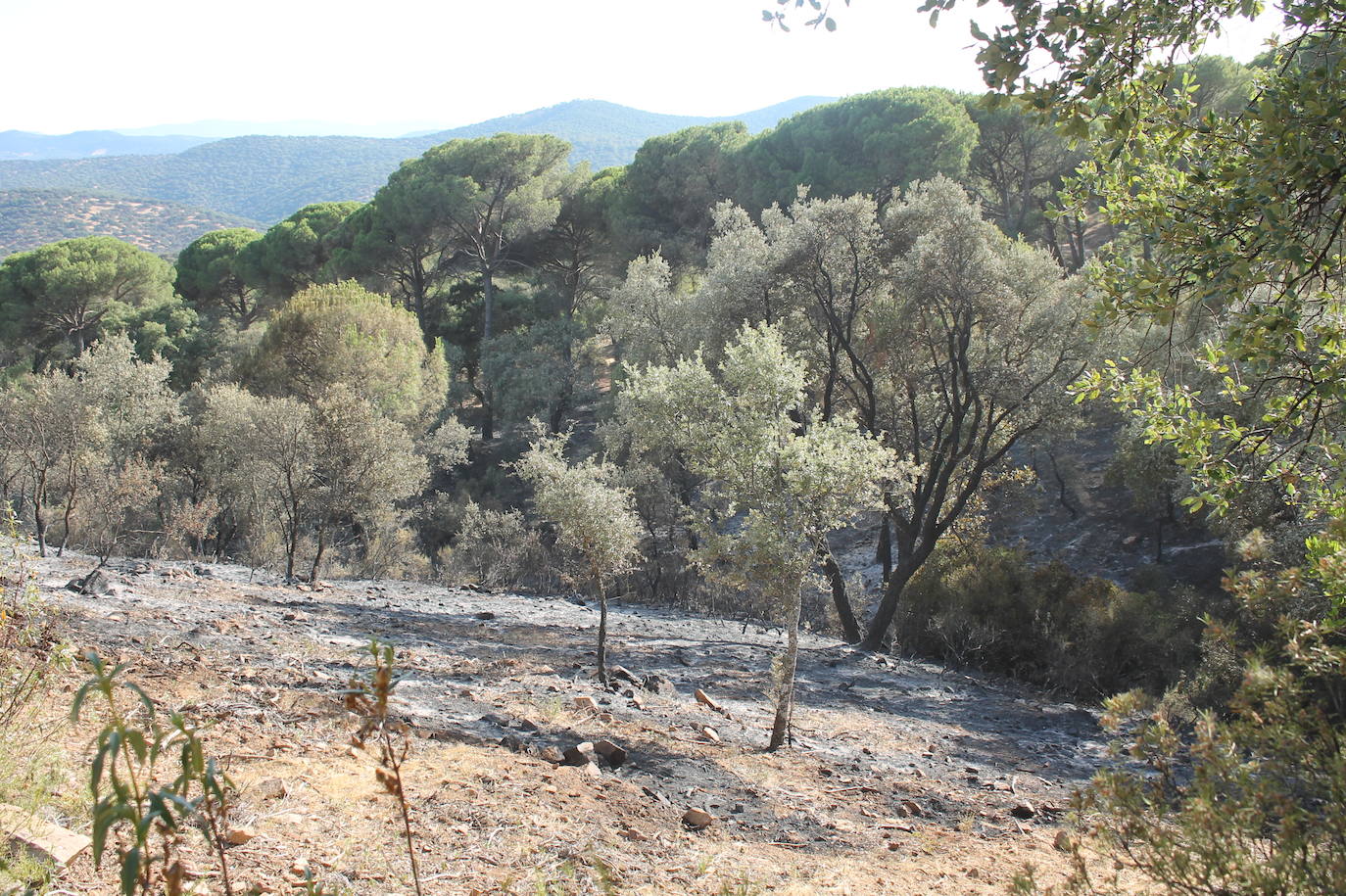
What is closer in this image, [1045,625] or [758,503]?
[758,503]

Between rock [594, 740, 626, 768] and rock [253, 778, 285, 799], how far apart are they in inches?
113

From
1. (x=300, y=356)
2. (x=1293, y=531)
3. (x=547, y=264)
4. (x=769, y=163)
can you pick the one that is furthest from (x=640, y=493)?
(x=547, y=264)

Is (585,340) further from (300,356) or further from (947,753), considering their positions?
(947,753)

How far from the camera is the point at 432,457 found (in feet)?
89.2

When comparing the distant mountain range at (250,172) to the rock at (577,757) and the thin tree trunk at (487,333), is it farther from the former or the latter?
the rock at (577,757)

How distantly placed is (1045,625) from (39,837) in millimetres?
13798

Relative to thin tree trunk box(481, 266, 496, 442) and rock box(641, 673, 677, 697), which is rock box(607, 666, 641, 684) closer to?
rock box(641, 673, 677, 697)

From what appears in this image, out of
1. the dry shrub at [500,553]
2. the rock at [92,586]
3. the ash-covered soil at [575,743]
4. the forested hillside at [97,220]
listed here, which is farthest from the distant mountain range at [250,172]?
the ash-covered soil at [575,743]

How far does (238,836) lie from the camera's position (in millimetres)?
4344

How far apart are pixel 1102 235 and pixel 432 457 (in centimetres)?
2947

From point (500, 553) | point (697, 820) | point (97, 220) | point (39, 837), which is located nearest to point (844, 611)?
point (500, 553)

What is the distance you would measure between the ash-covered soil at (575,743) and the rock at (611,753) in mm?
111

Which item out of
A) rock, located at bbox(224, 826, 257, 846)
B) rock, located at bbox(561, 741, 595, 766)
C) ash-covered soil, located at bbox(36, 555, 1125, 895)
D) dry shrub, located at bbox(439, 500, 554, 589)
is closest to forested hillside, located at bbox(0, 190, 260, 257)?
dry shrub, located at bbox(439, 500, 554, 589)

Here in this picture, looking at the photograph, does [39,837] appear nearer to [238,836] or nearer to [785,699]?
[238,836]
